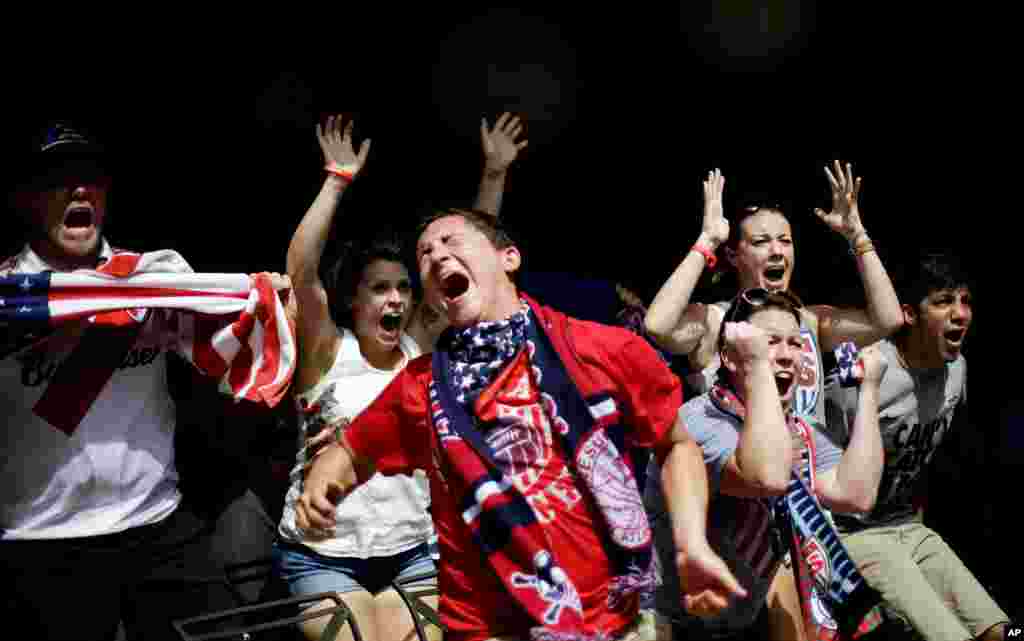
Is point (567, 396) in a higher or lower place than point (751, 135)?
lower

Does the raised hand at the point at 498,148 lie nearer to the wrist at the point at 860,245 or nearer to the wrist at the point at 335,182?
the wrist at the point at 335,182

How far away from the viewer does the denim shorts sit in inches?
156

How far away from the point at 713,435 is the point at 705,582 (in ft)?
2.85

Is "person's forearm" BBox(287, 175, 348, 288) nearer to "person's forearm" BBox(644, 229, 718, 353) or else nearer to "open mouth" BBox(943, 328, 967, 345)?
"person's forearm" BBox(644, 229, 718, 353)

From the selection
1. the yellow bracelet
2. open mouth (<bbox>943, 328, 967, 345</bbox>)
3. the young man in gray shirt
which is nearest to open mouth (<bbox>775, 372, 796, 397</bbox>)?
the young man in gray shirt

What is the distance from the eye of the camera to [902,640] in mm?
4484

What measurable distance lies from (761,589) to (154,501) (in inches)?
68.3

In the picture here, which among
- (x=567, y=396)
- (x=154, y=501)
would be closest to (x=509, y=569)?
(x=567, y=396)

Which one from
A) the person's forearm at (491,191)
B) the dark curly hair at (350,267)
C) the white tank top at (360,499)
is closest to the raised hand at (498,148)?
the person's forearm at (491,191)

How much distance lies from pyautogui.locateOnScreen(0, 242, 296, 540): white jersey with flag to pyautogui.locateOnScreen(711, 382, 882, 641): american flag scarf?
1466 millimetres

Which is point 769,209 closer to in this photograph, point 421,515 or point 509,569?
point 421,515

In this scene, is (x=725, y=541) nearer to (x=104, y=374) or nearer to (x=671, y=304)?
(x=671, y=304)

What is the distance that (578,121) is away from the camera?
602cm

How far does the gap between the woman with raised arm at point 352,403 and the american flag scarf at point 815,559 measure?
3.68ft
